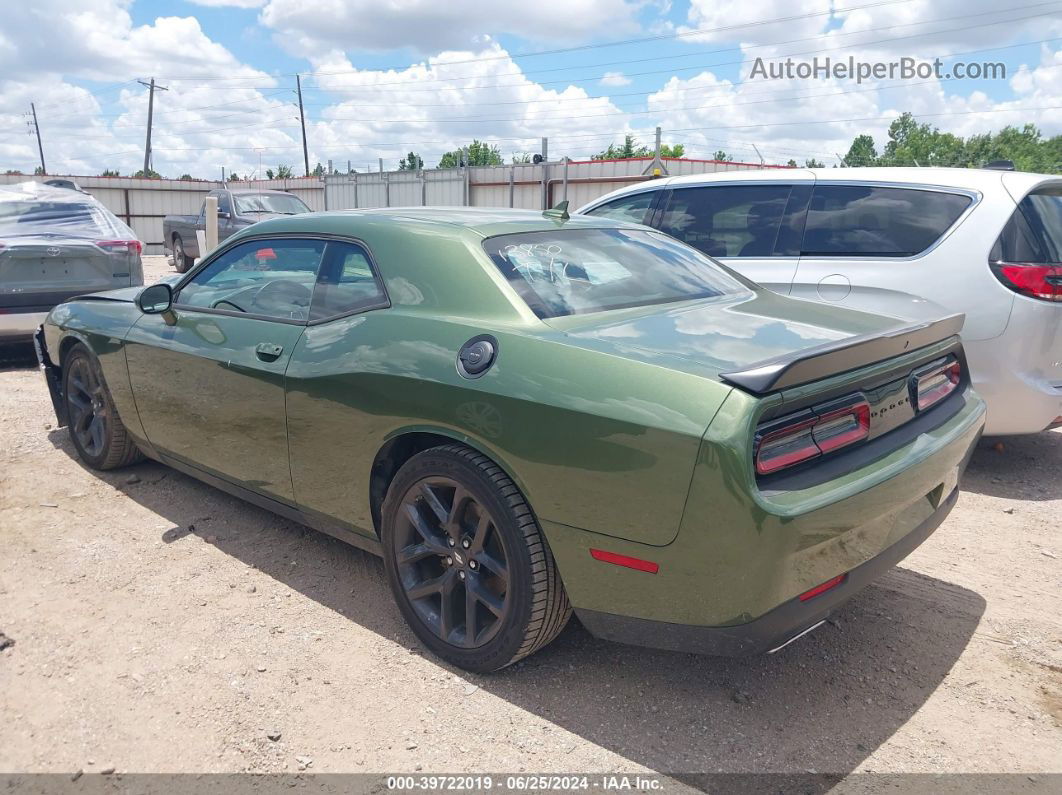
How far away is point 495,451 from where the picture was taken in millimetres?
2564

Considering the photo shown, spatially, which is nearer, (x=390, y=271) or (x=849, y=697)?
(x=849, y=697)

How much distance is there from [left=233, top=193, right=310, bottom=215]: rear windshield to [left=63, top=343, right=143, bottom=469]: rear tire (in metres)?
11.6

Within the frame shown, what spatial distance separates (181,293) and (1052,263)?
14.8ft

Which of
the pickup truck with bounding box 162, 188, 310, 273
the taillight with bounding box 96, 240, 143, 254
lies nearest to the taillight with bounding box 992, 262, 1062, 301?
the taillight with bounding box 96, 240, 143, 254

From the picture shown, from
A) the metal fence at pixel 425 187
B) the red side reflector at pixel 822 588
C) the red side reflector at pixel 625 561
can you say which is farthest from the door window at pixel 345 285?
the metal fence at pixel 425 187

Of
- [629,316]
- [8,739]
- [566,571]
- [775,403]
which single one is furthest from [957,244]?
[8,739]

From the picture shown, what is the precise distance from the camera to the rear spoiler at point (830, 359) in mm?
2172

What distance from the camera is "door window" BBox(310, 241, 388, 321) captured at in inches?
124

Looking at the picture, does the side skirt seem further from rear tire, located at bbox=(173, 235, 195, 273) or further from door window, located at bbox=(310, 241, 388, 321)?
rear tire, located at bbox=(173, 235, 195, 273)

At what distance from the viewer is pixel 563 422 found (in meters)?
2.39

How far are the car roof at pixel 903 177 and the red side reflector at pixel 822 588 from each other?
3235mm

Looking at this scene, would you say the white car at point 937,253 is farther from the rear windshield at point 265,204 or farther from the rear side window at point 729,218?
the rear windshield at point 265,204

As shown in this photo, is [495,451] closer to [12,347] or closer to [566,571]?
[566,571]

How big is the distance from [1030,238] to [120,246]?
23.8 ft
